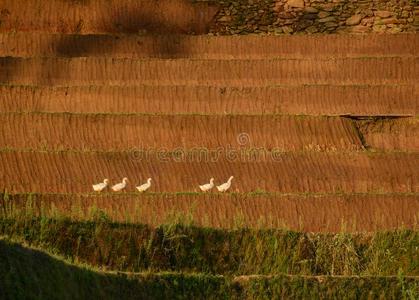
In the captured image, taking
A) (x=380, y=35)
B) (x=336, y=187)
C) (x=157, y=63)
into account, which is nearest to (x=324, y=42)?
(x=380, y=35)

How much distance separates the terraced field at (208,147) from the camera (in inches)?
671

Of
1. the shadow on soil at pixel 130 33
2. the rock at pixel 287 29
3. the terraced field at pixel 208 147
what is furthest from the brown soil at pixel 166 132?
the rock at pixel 287 29

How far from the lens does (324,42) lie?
2948cm

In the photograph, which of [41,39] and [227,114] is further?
[41,39]

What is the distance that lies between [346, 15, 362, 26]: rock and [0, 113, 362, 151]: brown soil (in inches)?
260

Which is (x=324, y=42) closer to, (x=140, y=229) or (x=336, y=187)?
(x=336, y=187)

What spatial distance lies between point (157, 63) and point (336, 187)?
6339 mm

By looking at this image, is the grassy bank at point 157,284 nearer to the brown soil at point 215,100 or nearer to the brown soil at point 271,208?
the brown soil at point 271,208

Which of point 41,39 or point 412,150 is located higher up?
point 41,39

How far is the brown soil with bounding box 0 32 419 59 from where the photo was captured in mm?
29328

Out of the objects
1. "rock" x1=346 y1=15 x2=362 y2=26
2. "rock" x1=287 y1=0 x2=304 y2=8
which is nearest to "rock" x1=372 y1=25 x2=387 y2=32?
"rock" x1=346 y1=15 x2=362 y2=26

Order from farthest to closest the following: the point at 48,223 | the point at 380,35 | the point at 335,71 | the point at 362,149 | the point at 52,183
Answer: the point at 380,35, the point at 335,71, the point at 362,149, the point at 52,183, the point at 48,223

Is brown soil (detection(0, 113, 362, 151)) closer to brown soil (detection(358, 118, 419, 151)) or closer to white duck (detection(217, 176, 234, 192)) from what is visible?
brown soil (detection(358, 118, 419, 151))

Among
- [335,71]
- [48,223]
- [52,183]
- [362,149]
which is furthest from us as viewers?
[335,71]
